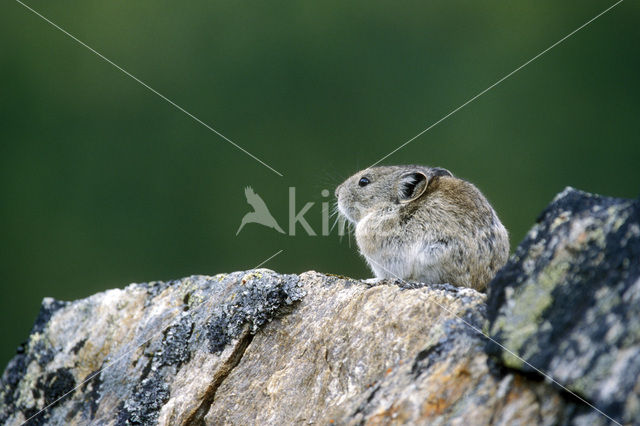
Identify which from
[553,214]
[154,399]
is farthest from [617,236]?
[154,399]

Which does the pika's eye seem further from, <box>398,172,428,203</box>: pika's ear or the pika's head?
<box>398,172,428,203</box>: pika's ear

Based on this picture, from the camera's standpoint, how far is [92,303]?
6.13 meters

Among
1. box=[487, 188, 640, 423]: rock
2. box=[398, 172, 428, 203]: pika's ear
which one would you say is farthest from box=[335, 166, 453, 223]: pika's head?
box=[487, 188, 640, 423]: rock

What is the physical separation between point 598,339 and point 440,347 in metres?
1.00

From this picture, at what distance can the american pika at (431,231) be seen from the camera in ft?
18.3

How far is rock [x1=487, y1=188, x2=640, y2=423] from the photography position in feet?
8.98

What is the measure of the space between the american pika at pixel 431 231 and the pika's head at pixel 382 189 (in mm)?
11

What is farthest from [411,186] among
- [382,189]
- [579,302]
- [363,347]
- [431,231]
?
[579,302]

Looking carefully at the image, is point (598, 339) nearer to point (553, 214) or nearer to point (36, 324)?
point (553, 214)

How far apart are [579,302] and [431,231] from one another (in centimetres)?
277

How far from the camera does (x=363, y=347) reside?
4.09 metres

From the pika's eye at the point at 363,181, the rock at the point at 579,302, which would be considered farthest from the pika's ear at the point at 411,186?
the rock at the point at 579,302

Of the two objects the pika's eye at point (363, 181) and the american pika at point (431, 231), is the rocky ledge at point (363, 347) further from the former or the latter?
the pika's eye at point (363, 181)

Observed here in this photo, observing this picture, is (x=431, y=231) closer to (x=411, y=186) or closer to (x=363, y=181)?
(x=411, y=186)
